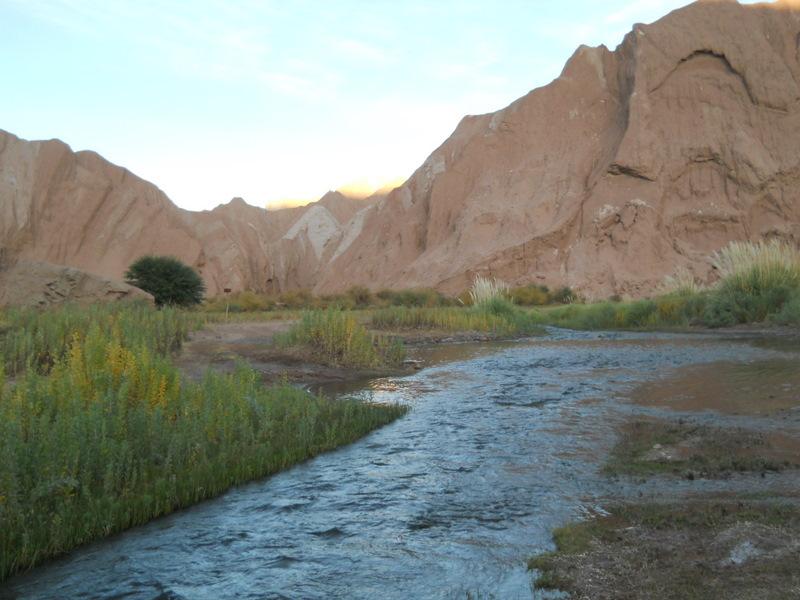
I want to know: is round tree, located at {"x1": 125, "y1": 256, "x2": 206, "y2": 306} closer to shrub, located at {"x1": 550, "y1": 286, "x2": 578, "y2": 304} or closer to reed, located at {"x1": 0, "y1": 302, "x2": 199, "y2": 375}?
reed, located at {"x1": 0, "y1": 302, "x2": 199, "y2": 375}

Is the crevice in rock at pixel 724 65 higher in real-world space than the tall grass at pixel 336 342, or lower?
higher

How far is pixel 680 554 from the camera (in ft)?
9.75

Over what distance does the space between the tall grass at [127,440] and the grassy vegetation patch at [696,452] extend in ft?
8.17

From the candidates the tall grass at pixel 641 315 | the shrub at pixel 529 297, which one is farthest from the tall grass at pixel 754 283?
the shrub at pixel 529 297

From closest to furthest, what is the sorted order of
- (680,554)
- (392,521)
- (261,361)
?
1. (680,554)
2. (392,521)
3. (261,361)

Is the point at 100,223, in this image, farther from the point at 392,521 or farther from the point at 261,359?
the point at 392,521

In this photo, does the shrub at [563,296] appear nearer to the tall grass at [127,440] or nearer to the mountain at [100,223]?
the mountain at [100,223]

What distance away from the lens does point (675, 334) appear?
17.2 m

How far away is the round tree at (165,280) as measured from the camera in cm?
2662

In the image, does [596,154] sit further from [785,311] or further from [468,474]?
[468,474]

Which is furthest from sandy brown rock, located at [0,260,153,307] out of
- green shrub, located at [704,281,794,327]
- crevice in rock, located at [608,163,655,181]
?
crevice in rock, located at [608,163,655,181]

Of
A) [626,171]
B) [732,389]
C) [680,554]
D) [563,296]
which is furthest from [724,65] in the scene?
[680,554]

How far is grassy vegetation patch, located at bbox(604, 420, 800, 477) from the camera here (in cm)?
445

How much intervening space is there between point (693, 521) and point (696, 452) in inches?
67.6
